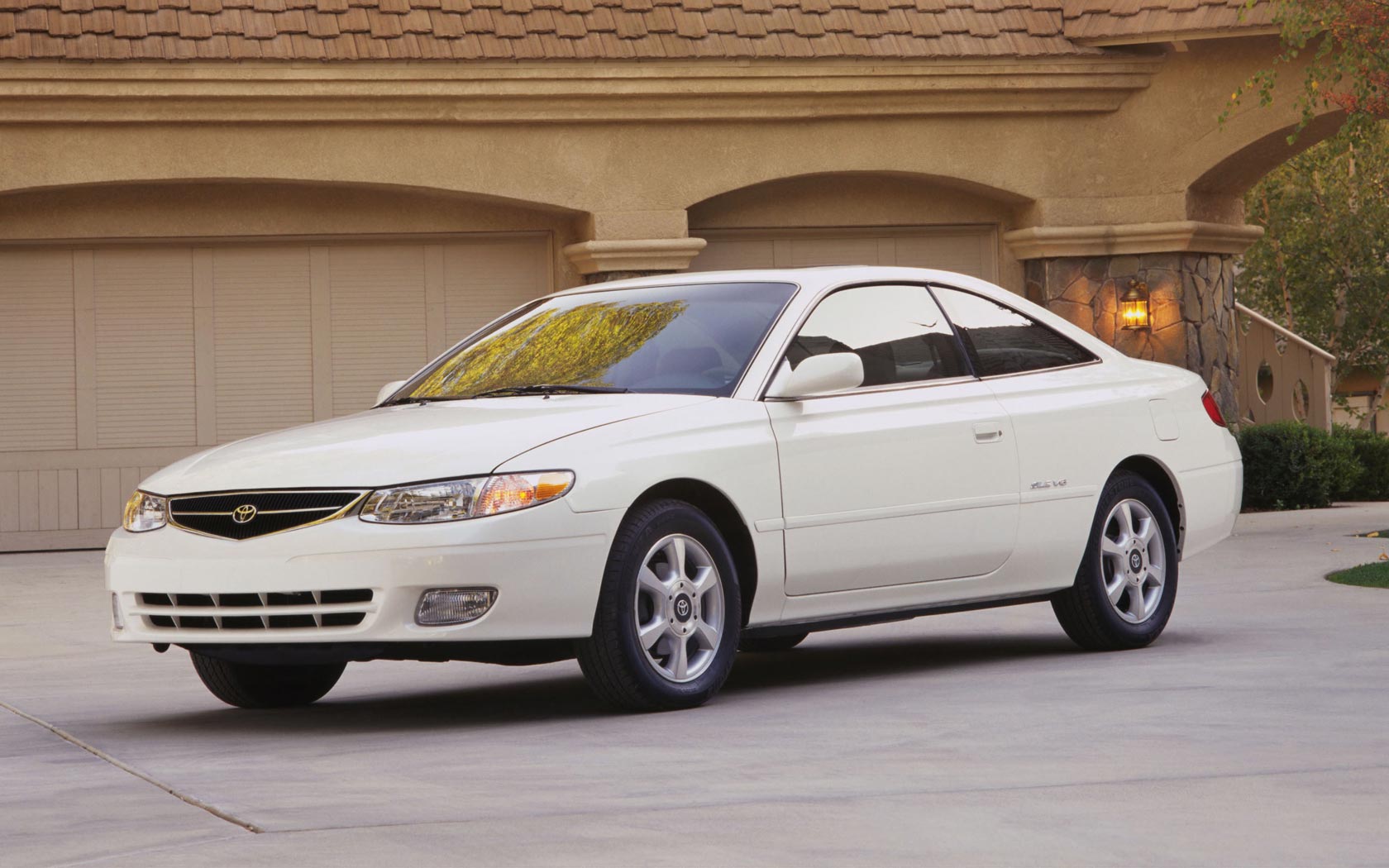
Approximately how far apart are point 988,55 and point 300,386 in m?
6.50

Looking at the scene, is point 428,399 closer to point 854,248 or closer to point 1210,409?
point 1210,409

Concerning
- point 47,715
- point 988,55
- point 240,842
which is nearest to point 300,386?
point 988,55

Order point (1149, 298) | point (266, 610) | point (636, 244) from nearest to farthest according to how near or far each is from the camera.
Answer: point (266, 610) → point (636, 244) → point (1149, 298)

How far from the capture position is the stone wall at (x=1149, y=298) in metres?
18.8

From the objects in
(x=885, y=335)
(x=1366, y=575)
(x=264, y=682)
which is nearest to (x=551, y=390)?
(x=885, y=335)

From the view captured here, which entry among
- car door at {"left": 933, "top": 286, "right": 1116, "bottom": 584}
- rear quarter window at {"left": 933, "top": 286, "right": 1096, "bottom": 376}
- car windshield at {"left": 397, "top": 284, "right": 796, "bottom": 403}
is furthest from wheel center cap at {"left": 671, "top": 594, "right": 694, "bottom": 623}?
rear quarter window at {"left": 933, "top": 286, "right": 1096, "bottom": 376}

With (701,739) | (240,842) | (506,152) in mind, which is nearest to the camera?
(240,842)

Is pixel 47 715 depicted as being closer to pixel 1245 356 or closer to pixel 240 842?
pixel 240 842

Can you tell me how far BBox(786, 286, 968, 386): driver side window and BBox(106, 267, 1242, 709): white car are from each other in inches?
0.4

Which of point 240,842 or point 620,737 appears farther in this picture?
point 620,737

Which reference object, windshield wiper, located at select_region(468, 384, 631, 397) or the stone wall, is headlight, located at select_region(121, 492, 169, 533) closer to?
windshield wiper, located at select_region(468, 384, 631, 397)

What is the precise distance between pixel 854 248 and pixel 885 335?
1112 centimetres

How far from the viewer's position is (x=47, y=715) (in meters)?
7.60

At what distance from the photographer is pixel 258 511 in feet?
21.9
